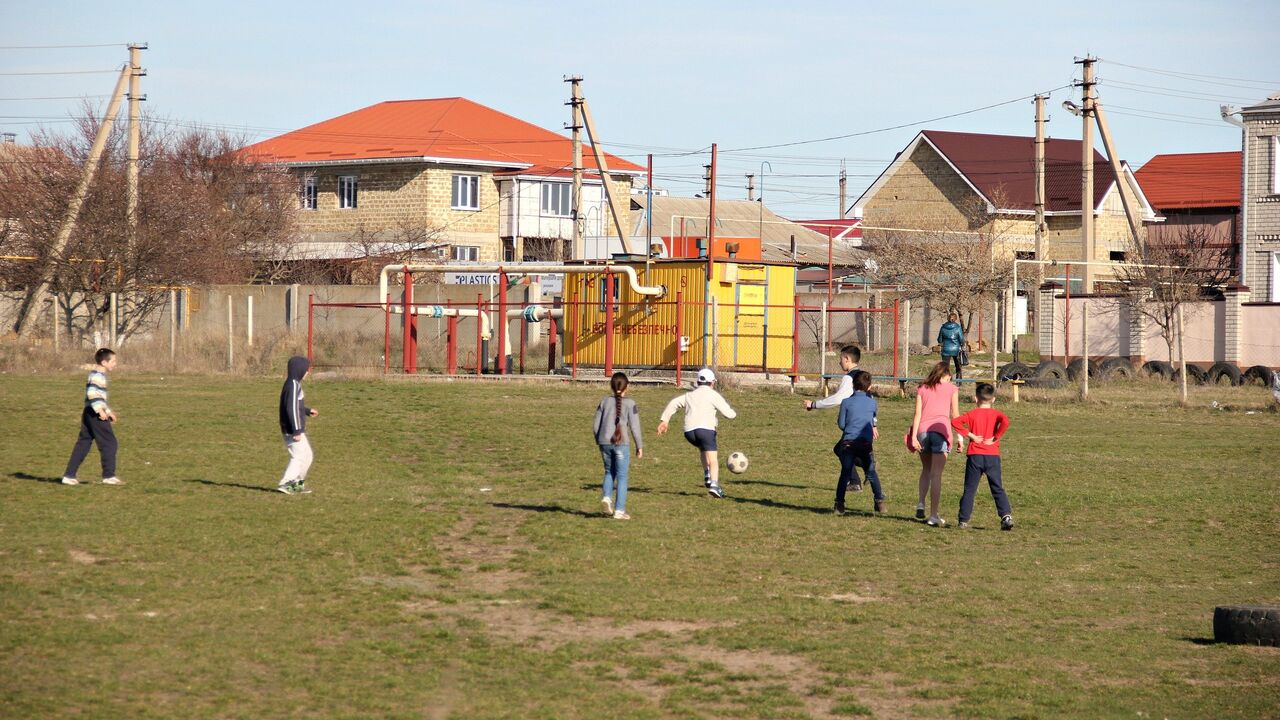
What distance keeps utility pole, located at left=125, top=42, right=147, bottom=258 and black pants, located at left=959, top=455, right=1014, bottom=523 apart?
31448 millimetres

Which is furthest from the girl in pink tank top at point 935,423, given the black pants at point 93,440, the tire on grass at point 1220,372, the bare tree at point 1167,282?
the tire on grass at point 1220,372

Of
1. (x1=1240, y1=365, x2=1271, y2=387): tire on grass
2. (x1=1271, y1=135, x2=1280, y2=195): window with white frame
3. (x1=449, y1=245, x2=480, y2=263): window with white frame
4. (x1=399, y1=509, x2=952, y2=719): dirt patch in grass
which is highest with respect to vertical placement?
(x1=1271, y1=135, x2=1280, y2=195): window with white frame

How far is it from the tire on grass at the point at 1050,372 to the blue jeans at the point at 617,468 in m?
19.5

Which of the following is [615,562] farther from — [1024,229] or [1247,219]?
[1024,229]

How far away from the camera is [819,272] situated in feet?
224

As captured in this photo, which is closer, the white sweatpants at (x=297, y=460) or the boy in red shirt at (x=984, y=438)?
the boy in red shirt at (x=984, y=438)

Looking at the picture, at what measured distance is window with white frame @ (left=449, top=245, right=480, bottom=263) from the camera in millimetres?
62312

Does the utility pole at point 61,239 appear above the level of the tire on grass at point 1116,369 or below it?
above

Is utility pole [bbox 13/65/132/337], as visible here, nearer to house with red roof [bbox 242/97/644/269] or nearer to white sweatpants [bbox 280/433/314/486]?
house with red roof [bbox 242/97/644/269]

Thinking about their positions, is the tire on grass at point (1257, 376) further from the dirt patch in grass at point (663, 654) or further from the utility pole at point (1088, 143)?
the dirt patch in grass at point (663, 654)

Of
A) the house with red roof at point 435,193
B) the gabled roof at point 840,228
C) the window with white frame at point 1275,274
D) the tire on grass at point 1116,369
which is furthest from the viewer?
the gabled roof at point 840,228

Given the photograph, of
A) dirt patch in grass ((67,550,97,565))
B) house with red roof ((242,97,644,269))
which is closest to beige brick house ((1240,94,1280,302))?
house with red roof ((242,97,644,269))

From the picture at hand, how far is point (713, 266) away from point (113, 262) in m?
18.2

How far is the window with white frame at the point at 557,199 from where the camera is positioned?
63625mm
